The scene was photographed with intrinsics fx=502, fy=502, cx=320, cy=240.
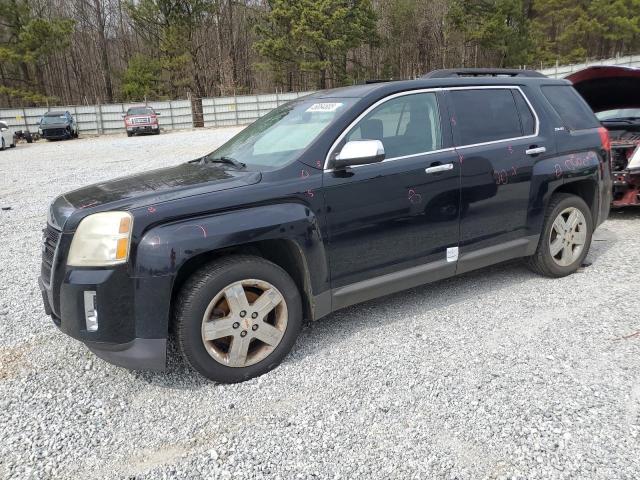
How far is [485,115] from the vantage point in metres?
4.07

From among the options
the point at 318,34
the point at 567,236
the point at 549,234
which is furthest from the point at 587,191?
the point at 318,34

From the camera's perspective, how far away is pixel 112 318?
9.12 ft

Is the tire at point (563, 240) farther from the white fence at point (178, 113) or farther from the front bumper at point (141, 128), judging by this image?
the white fence at point (178, 113)

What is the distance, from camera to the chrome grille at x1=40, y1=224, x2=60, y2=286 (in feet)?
9.77

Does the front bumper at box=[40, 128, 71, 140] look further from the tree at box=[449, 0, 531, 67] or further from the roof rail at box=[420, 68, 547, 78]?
the tree at box=[449, 0, 531, 67]

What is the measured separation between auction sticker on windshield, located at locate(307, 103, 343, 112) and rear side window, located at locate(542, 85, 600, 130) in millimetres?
2127

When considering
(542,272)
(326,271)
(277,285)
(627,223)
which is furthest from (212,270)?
(627,223)

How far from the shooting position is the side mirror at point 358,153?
3.22 m

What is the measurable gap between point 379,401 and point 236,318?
3.17ft

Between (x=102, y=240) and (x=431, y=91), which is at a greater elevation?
(x=431, y=91)

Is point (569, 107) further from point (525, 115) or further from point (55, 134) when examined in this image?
point (55, 134)

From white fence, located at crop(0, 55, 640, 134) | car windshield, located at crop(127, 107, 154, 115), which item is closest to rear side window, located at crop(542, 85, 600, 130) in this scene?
car windshield, located at crop(127, 107, 154, 115)

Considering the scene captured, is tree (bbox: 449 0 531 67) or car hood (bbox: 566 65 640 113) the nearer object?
car hood (bbox: 566 65 640 113)

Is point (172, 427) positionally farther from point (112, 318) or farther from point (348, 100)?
point (348, 100)
